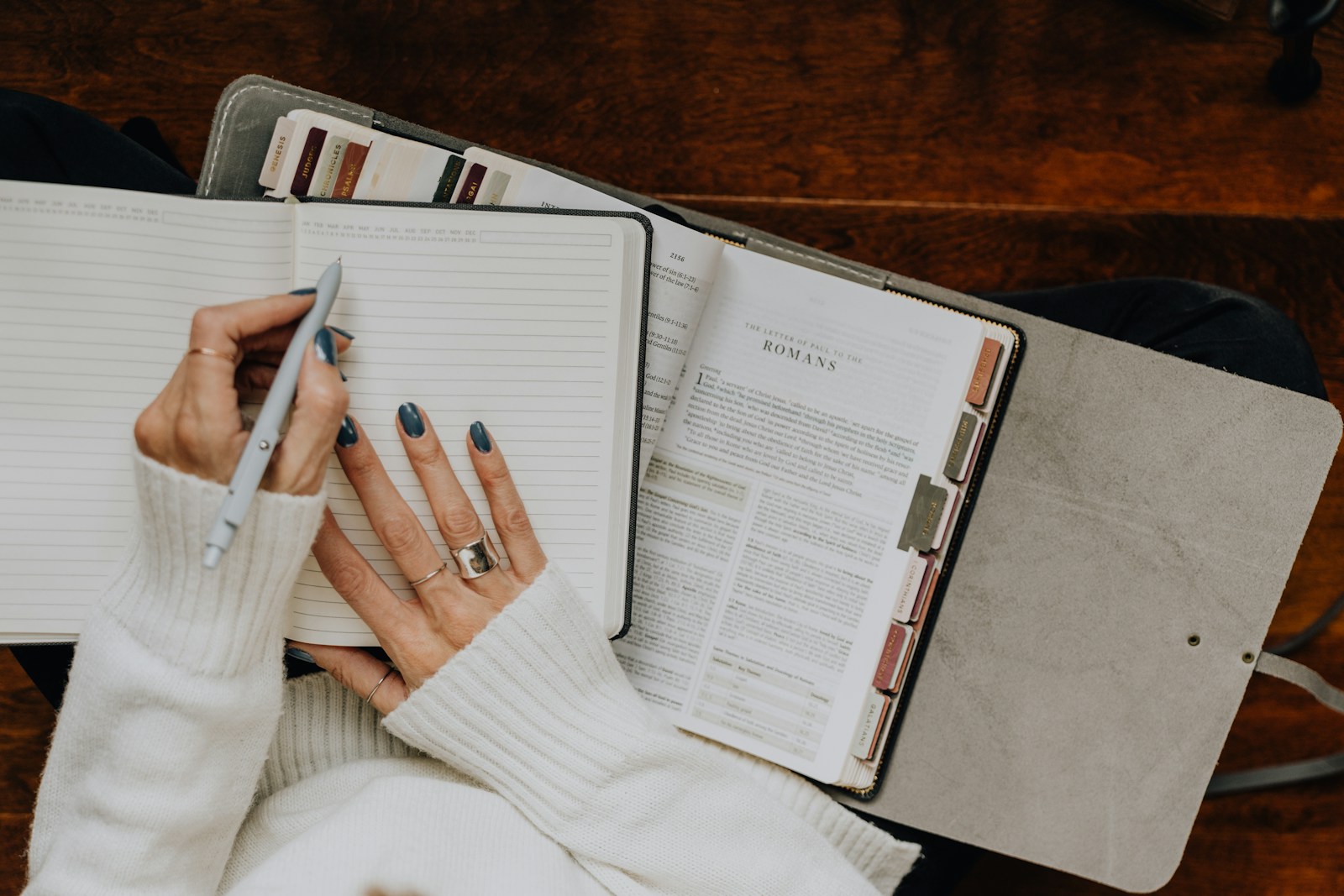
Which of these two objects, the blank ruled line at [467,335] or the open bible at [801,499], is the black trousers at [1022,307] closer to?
the open bible at [801,499]

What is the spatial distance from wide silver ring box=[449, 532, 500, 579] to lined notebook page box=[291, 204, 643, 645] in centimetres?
1

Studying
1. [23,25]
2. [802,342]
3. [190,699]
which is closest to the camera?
[190,699]

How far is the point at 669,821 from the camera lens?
23.9 inches

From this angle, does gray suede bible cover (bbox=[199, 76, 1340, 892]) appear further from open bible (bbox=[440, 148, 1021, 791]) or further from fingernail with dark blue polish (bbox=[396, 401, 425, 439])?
fingernail with dark blue polish (bbox=[396, 401, 425, 439])

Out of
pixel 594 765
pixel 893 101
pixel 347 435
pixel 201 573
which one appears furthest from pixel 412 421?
pixel 893 101

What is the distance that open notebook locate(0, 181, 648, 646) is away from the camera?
0.55m

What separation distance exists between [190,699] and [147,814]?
0.28 feet

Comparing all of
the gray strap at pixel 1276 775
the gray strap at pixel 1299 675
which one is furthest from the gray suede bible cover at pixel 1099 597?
the gray strap at pixel 1276 775

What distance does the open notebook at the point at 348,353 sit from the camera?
0.55 metres

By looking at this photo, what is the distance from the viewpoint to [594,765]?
0.60 metres

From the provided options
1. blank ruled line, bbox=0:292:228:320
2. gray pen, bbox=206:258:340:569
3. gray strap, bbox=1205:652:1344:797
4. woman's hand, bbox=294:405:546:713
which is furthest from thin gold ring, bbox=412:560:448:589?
gray strap, bbox=1205:652:1344:797

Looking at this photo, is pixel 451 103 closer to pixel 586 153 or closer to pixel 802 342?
pixel 586 153

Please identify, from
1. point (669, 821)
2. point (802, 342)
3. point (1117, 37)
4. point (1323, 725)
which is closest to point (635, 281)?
point (802, 342)

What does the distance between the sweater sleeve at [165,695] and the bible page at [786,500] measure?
0.84 feet
